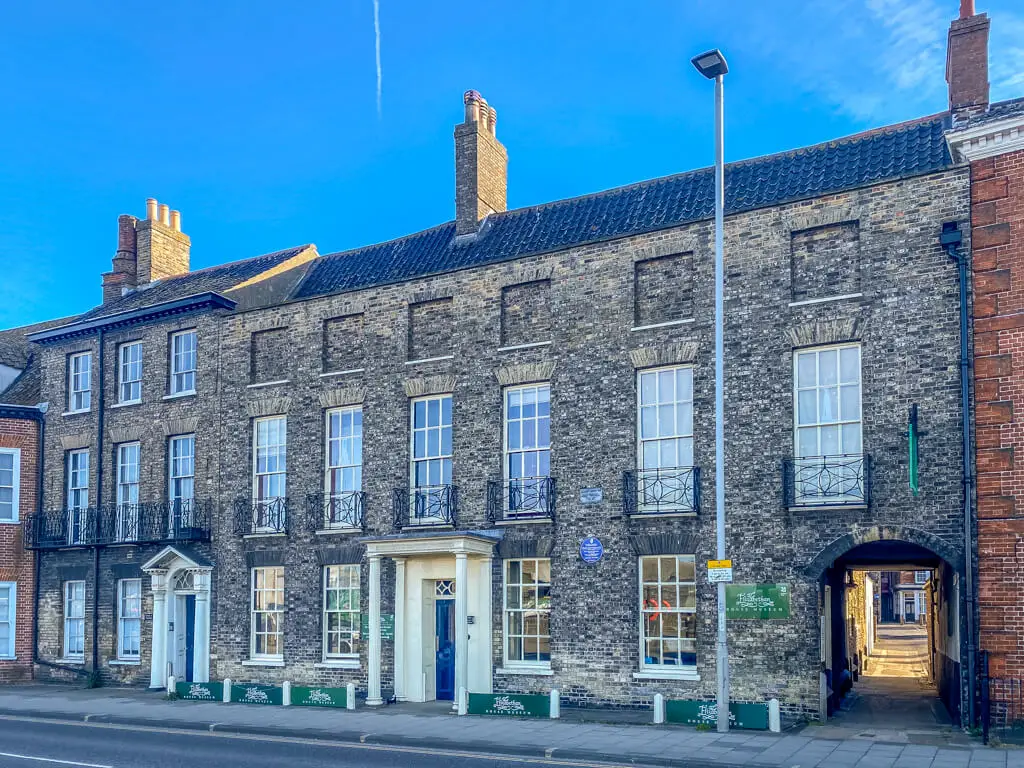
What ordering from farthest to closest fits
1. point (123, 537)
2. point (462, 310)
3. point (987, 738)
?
point (123, 537), point (462, 310), point (987, 738)

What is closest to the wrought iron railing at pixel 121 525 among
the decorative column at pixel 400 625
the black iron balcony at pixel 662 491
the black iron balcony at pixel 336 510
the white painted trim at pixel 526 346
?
the black iron balcony at pixel 336 510

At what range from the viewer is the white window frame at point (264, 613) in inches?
971

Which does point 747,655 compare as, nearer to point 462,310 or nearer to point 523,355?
point 523,355

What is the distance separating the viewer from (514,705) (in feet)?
63.8

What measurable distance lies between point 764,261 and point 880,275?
7.03ft

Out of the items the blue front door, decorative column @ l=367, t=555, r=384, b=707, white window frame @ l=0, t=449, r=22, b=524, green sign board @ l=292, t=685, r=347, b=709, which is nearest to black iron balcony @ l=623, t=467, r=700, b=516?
the blue front door

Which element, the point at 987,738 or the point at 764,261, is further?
the point at 764,261

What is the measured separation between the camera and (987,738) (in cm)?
1575

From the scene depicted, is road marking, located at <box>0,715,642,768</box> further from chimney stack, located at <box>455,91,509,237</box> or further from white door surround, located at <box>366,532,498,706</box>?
chimney stack, located at <box>455,91,509,237</box>

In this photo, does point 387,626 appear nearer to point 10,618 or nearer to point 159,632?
point 159,632

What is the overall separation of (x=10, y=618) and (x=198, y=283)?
10.8 m

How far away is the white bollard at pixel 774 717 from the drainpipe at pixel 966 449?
9.83ft

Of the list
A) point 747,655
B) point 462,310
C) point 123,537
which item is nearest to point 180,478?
point 123,537

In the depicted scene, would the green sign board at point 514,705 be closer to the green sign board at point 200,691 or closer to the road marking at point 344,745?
the road marking at point 344,745
